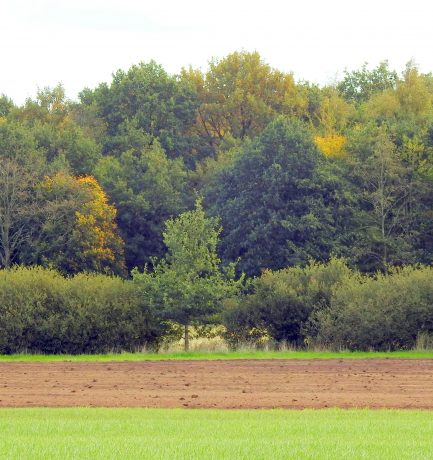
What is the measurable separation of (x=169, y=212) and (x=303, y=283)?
2773 centimetres

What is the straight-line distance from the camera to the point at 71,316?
4388 cm

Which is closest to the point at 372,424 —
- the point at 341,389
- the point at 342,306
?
the point at 341,389

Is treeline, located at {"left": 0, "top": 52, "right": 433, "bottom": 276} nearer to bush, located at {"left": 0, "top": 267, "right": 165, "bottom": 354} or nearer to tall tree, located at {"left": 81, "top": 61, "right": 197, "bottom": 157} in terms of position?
tall tree, located at {"left": 81, "top": 61, "right": 197, "bottom": 157}

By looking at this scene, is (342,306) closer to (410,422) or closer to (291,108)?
(410,422)

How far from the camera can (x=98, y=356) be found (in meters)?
42.4

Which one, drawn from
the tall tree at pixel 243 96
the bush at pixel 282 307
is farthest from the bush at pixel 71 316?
the tall tree at pixel 243 96

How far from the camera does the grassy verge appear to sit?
4045 cm

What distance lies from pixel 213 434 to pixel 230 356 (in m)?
23.7

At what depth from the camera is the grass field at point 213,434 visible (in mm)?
14922

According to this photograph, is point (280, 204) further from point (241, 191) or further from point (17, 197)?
point (17, 197)

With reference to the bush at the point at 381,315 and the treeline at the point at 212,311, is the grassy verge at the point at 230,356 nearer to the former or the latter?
the bush at the point at 381,315

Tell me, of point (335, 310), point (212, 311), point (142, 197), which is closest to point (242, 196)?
point (142, 197)

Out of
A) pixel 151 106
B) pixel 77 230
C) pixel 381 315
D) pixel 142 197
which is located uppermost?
pixel 151 106

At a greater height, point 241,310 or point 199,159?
point 199,159
